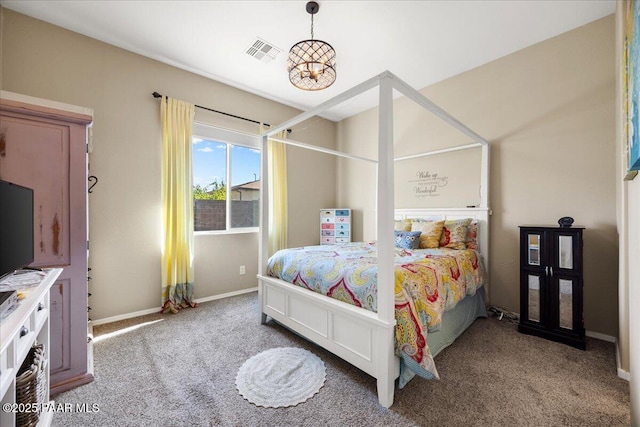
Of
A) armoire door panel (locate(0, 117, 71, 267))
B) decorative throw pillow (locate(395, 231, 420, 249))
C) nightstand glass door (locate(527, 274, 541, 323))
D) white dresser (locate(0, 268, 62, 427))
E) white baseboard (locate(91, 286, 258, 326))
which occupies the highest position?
armoire door panel (locate(0, 117, 71, 267))

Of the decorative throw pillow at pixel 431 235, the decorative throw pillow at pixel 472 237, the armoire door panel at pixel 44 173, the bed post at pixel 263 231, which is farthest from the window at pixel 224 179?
the decorative throw pillow at pixel 472 237

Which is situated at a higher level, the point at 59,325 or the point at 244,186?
the point at 244,186

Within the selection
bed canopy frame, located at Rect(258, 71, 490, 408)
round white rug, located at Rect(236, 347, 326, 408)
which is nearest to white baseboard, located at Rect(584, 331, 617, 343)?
bed canopy frame, located at Rect(258, 71, 490, 408)

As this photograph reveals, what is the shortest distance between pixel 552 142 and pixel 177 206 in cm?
415

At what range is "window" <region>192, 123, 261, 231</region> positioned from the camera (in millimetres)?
3518

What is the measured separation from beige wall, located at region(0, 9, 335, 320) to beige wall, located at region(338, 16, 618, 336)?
11.3 feet

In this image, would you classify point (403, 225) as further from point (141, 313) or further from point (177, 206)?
point (141, 313)

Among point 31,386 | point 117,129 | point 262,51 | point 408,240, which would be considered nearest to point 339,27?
point 262,51

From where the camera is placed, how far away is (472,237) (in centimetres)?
298

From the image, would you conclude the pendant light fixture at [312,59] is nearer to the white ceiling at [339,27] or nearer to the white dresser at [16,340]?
the white ceiling at [339,27]

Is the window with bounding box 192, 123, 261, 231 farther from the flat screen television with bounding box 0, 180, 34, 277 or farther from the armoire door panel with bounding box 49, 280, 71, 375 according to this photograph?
the flat screen television with bounding box 0, 180, 34, 277

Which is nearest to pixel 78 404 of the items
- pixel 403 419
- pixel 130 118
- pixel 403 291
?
pixel 403 419

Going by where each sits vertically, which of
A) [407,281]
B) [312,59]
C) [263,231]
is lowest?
[407,281]

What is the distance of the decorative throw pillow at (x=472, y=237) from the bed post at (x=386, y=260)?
6.03 ft
